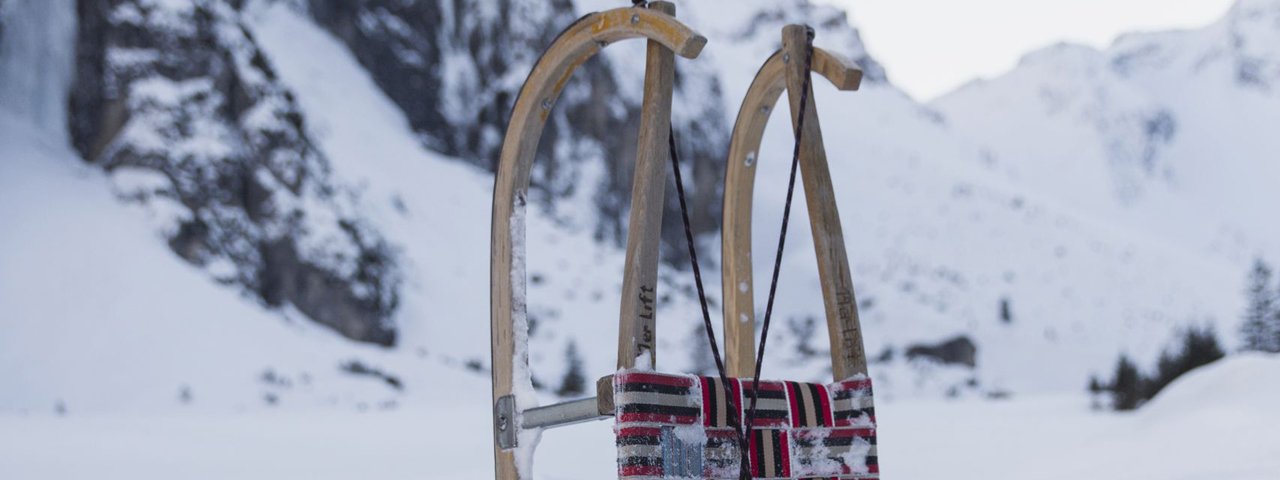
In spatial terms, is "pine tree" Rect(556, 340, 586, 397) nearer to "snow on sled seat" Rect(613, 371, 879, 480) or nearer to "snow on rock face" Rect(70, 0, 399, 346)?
"snow on rock face" Rect(70, 0, 399, 346)

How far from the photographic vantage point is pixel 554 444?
8.65 metres

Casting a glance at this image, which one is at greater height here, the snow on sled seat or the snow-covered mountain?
the snow-covered mountain

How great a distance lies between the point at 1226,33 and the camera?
93.9 meters

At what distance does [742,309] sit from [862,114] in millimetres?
46625

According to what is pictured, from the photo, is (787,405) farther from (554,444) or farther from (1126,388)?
(1126,388)

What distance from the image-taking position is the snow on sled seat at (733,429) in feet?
9.08

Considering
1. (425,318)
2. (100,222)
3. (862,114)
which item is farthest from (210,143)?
(862,114)

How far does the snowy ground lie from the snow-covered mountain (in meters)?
5.34

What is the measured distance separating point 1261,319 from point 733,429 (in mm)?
22916

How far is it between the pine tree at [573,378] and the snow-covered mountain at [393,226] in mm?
1521

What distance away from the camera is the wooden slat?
283 centimetres

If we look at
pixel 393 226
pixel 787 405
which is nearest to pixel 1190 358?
pixel 787 405

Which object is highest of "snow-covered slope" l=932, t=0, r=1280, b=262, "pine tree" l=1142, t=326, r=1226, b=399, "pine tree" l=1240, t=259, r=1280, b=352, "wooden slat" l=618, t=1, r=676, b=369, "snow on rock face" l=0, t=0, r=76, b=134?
"snow-covered slope" l=932, t=0, r=1280, b=262

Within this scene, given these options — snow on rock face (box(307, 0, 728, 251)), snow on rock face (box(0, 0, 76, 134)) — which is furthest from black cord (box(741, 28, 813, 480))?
snow on rock face (box(307, 0, 728, 251))
